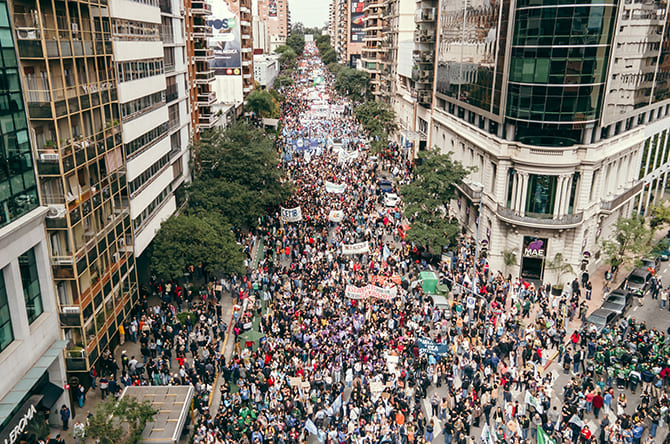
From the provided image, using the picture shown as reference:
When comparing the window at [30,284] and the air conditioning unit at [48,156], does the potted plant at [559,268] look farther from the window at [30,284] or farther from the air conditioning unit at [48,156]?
the air conditioning unit at [48,156]

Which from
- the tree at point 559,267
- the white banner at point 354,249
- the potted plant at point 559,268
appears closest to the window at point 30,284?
the white banner at point 354,249

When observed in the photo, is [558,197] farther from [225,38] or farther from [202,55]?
[225,38]

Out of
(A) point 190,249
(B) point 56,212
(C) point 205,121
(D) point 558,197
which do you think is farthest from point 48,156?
(C) point 205,121

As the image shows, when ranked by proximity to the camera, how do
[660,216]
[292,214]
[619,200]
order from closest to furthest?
[292,214]
[619,200]
[660,216]

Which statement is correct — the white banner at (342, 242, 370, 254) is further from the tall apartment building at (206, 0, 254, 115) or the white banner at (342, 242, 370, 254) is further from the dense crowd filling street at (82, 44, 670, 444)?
the tall apartment building at (206, 0, 254, 115)

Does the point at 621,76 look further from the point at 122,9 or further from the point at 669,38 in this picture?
the point at 122,9

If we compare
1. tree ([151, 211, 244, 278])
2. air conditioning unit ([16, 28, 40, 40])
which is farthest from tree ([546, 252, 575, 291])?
air conditioning unit ([16, 28, 40, 40])
